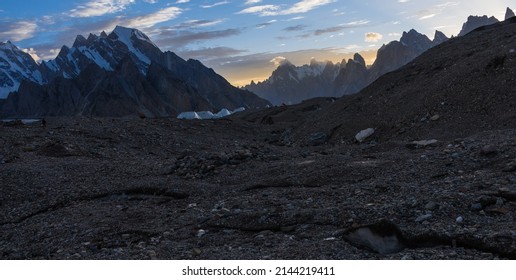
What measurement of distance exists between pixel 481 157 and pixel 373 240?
226 inches

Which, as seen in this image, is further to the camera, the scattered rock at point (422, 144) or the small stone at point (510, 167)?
the scattered rock at point (422, 144)

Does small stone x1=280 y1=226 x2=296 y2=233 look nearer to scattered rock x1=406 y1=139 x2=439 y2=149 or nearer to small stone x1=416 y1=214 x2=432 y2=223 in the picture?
small stone x1=416 y1=214 x2=432 y2=223

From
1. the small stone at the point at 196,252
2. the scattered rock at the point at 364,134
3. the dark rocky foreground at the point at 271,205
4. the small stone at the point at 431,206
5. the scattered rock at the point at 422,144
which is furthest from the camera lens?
the scattered rock at the point at 364,134

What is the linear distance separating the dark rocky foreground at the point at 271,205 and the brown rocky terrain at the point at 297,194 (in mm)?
32

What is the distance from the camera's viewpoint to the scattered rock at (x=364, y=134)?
76.5ft

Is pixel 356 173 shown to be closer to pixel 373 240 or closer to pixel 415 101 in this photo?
pixel 373 240

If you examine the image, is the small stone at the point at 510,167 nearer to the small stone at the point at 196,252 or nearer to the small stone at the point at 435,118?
the small stone at the point at 196,252

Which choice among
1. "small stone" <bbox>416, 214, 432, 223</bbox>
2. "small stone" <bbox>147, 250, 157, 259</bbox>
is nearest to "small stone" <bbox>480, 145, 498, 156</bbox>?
"small stone" <bbox>416, 214, 432, 223</bbox>

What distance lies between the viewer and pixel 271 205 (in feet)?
34.6

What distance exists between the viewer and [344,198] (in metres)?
10.4

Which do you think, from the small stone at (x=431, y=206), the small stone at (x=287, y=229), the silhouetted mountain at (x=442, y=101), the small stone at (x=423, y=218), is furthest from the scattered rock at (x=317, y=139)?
the small stone at (x=423, y=218)

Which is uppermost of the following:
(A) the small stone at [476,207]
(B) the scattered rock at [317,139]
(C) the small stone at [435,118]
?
(C) the small stone at [435,118]

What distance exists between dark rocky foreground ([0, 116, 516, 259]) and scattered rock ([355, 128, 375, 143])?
4520 millimetres

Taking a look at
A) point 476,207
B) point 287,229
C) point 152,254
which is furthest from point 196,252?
point 476,207
